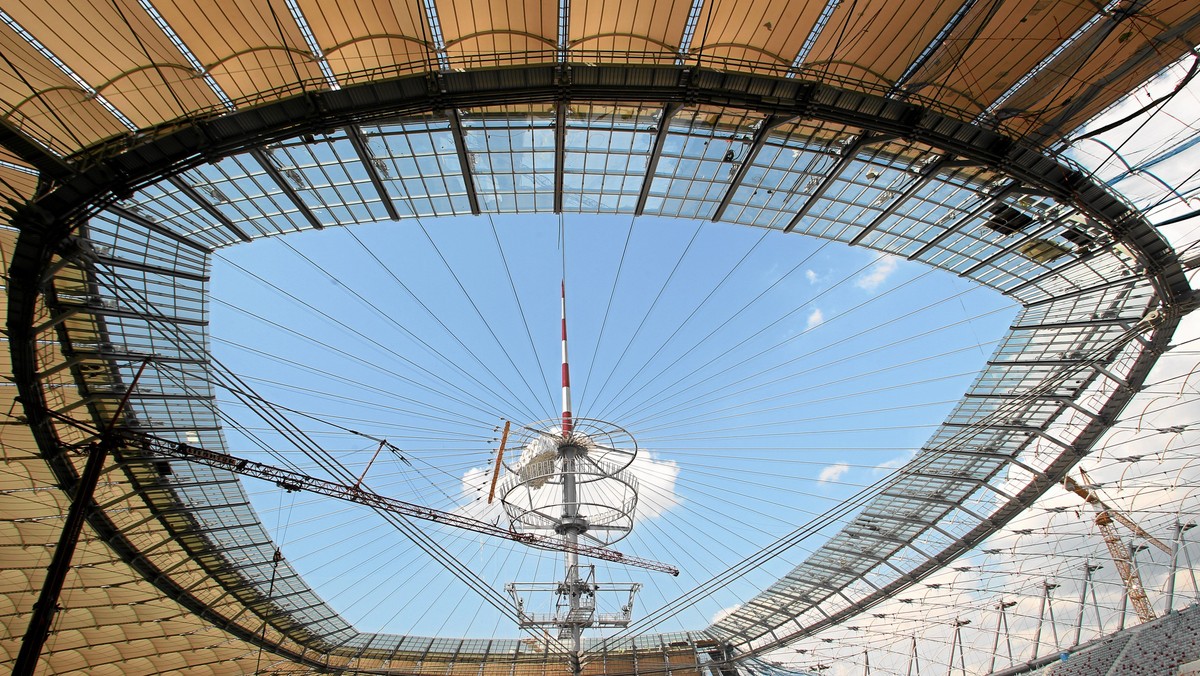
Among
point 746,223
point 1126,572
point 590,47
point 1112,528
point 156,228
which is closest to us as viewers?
point 590,47

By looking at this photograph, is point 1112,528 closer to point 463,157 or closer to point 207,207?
point 463,157

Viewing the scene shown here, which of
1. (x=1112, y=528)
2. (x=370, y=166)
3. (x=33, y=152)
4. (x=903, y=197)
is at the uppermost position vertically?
(x=903, y=197)

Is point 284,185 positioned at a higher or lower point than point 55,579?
higher

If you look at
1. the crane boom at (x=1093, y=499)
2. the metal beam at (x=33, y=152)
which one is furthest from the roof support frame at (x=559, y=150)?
the crane boom at (x=1093, y=499)

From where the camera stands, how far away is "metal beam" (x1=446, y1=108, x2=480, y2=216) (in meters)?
23.9

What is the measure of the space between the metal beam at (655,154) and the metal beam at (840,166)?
6463mm

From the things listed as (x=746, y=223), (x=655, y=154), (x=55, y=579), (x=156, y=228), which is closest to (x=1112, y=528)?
(x=746, y=223)

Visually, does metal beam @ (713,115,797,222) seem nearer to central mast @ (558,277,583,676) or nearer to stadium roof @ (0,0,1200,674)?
stadium roof @ (0,0,1200,674)

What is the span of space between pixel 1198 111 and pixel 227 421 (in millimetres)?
41504

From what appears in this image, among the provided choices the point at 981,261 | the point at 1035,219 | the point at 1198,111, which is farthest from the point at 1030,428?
the point at 1198,111

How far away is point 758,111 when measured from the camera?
2303cm

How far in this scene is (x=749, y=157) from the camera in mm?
26484

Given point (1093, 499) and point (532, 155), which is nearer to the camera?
point (532, 155)

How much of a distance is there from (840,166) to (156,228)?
26561 millimetres
